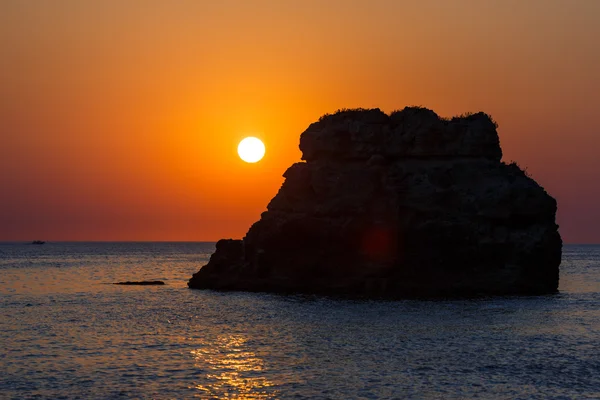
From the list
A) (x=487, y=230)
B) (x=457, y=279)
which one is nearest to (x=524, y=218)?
(x=487, y=230)

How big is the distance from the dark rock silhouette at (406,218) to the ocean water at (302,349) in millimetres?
4831

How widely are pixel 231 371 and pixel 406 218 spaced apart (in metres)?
41.7

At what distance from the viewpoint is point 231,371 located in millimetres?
37094

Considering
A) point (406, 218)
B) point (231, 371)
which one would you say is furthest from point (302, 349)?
point (406, 218)

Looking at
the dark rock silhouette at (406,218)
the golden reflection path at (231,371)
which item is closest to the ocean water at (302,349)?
the golden reflection path at (231,371)

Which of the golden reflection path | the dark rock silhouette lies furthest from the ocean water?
the dark rock silhouette

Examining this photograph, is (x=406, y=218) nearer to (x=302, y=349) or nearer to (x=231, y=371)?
(x=302, y=349)

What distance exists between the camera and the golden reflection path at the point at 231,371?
3226 centimetres

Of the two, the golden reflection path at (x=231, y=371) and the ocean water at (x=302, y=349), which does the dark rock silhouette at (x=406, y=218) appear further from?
the golden reflection path at (x=231, y=371)

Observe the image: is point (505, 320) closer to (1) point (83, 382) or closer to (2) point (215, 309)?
(2) point (215, 309)

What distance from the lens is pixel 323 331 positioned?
51375 millimetres

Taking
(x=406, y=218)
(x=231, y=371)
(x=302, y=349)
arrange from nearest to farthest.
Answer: (x=231, y=371) → (x=302, y=349) → (x=406, y=218)

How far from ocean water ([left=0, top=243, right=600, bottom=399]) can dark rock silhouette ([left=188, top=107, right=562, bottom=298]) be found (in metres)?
4.83

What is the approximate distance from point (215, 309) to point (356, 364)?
29.5 m
